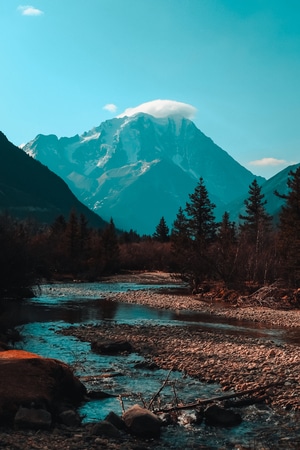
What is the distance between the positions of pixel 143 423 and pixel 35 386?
125 inches

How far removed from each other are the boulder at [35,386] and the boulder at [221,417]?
341 centimetres

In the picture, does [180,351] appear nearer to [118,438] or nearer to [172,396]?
[172,396]

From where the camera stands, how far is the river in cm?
995

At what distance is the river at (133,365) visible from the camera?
32.7 feet

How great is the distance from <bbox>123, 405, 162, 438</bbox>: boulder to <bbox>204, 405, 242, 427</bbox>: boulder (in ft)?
4.19

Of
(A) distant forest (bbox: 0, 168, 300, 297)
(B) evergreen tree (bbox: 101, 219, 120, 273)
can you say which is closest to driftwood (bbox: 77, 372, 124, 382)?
(A) distant forest (bbox: 0, 168, 300, 297)

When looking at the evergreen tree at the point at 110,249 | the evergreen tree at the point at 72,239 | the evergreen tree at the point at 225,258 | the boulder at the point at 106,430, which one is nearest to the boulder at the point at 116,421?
the boulder at the point at 106,430

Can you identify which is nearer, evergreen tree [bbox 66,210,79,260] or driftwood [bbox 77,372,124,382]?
driftwood [bbox 77,372,124,382]

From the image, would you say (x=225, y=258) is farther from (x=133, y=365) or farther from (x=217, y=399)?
(x=217, y=399)

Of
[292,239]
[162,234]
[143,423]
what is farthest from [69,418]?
[162,234]

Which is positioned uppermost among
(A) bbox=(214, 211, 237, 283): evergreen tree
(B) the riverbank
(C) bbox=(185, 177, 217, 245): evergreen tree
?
(C) bbox=(185, 177, 217, 245): evergreen tree

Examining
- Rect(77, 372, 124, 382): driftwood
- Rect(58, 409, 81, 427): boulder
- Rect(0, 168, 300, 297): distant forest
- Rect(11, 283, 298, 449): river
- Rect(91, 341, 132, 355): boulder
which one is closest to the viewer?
Rect(11, 283, 298, 449): river

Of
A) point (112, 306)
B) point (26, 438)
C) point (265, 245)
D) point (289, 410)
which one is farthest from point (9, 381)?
point (265, 245)

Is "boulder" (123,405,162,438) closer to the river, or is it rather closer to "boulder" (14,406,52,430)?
the river
